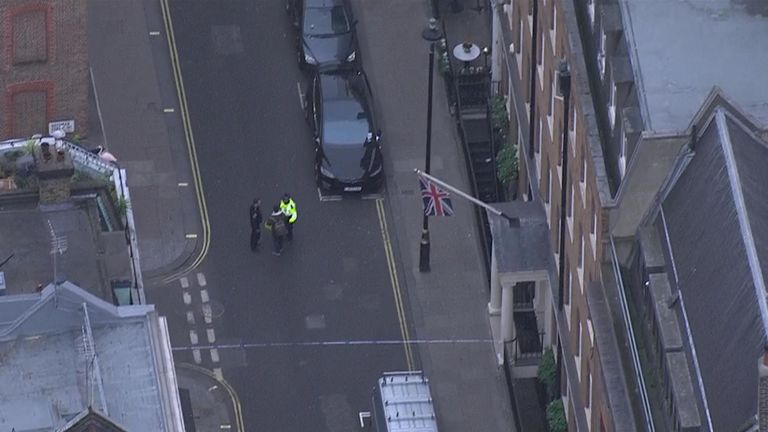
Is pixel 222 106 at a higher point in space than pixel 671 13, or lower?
higher

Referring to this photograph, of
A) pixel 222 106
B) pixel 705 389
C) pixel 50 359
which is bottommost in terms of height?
pixel 705 389

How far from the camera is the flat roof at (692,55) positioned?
7406cm

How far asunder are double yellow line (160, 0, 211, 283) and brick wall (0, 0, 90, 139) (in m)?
7.59

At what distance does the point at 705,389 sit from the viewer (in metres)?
68.8

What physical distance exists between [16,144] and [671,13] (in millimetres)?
20128

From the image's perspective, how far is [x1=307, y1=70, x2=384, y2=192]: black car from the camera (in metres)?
96.5

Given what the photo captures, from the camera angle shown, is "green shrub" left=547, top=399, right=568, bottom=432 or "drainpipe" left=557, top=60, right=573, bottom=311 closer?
"drainpipe" left=557, top=60, right=573, bottom=311

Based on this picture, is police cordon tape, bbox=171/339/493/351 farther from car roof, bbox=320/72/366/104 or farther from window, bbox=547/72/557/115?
car roof, bbox=320/72/366/104

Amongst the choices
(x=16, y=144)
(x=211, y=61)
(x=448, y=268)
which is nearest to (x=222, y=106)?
(x=211, y=61)

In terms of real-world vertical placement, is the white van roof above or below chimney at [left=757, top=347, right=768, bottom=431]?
above

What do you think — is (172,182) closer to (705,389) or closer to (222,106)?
(222,106)

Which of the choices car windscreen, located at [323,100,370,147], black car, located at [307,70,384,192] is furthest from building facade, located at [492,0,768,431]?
car windscreen, located at [323,100,370,147]

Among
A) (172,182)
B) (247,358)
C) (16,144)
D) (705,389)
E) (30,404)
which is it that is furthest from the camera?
(172,182)

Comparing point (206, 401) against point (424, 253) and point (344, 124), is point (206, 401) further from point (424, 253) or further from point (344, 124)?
point (344, 124)
